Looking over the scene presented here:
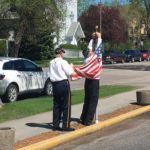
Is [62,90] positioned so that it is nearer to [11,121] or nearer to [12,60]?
[11,121]

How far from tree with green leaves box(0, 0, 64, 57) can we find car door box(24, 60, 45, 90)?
23.1 m

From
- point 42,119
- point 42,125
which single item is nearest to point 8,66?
point 42,119

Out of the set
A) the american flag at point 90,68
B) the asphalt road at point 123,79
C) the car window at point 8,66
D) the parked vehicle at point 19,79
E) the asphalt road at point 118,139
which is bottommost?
the asphalt road at point 123,79

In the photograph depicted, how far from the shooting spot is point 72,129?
1191 centimetres

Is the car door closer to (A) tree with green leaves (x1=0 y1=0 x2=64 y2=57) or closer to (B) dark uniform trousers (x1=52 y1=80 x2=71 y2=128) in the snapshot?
(B) dark uniform trousers (x1=52 y1=80 x2=71 y2=128)

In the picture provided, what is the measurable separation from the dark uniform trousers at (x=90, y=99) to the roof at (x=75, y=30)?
216 feet

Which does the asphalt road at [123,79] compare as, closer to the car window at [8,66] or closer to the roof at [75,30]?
the car window at [8,66]

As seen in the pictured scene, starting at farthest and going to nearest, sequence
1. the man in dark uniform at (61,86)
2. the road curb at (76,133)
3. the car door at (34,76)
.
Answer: the car door at (34,76)
the man in dark uniform at (61,86)
the road curb at (76,133)

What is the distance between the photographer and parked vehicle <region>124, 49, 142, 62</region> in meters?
66.5

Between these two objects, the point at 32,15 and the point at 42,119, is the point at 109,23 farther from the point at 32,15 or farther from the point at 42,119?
the point at 42,119

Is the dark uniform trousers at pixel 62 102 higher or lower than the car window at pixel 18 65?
lower

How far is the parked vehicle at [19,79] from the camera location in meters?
18.6

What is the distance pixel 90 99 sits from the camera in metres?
12.8

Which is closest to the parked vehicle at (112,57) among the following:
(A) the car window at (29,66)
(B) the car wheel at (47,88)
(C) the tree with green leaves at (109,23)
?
(C) the tree with green leaves at (109,23)
